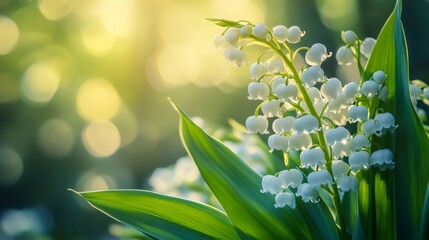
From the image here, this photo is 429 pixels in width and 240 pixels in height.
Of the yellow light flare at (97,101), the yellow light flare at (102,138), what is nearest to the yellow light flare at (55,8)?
the yellow light flare at (97,101)

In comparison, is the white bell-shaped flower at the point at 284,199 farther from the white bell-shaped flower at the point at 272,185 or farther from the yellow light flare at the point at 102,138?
the yellow light flare at the point at 102,138

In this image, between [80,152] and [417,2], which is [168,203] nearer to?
[417,2]

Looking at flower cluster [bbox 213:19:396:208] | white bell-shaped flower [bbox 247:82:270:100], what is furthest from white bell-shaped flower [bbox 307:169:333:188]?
white bell-shaped flower [bbox 247:82:270:100]

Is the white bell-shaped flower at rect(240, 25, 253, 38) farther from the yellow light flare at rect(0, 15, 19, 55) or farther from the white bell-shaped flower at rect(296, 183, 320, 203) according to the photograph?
the yellow light flare at rect(0, 15, 19, 55)

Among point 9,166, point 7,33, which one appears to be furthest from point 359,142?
point 7,33

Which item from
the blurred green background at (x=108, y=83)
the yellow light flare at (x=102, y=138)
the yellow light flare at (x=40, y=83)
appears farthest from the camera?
the yellow light flare at (x=40, y=83)

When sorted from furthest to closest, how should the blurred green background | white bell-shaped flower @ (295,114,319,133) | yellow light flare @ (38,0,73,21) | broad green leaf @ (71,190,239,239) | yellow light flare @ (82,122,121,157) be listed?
1. yellow light flare @ (38,0,73,21)
2. yellow light flare @ (82,122,121,157)
3. the blurred green background
4. broad green leaf @ (71,190,239,239)
5. white bell-shaped flower @ (295,114,319,133)

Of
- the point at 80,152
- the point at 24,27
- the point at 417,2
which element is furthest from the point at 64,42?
the point at 417,2
